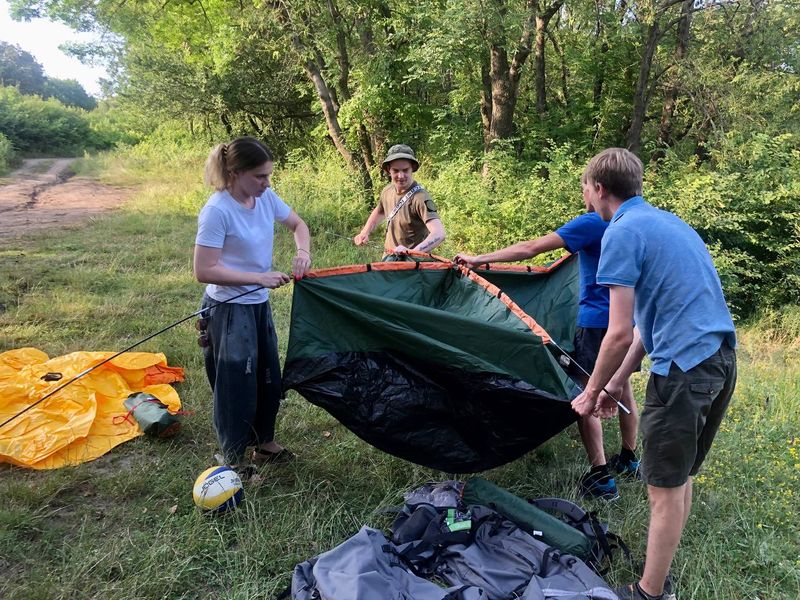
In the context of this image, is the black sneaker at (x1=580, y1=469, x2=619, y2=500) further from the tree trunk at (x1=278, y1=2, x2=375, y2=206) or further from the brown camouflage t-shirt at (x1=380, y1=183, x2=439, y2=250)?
the tree trunk at (x1=278, y1=2, x2=375, y2=206)

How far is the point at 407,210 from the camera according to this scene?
12.8 ft

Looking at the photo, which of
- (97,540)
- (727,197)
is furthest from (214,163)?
(727,197)

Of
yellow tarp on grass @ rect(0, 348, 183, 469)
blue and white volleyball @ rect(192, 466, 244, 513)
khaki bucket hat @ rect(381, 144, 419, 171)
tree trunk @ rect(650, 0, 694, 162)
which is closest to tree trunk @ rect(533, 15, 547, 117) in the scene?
tree trunk @ rect(650, 0, 694, 162)

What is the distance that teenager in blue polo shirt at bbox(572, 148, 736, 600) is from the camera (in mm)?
1894

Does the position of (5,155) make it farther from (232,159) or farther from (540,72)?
(232,159)

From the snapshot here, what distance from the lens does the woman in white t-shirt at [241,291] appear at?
2543 millimetres

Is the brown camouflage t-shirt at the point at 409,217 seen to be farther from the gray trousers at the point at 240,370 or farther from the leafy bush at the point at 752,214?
the leafy bush at the point at 752,214

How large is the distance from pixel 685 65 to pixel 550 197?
3760mm

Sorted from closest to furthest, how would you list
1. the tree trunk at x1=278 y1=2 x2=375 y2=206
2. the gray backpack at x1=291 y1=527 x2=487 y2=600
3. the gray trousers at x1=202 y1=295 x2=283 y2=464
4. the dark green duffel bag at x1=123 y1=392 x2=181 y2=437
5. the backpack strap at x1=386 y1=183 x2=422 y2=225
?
the gray backpack at x1=291 y1=527 x2=487 y2=600, the gray trousers at x1=202 y1=295 x2=283 y2=464, the dark green duffel bag at x1=123 y1=392 x2=181 y2=437, the backpack strap at x1=386 y1=183 x2=422 y2=225, the tree trunk at x1=278 y1=2 x2=375 y2=206

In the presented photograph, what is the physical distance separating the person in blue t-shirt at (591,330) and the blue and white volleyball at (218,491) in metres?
1.76

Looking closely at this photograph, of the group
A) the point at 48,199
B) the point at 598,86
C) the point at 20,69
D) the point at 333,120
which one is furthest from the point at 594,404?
the point at 20,69

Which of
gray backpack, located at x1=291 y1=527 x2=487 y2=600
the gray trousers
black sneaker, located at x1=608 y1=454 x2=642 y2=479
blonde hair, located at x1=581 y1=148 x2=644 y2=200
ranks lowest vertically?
black sneaker, located at x1=608 y1=454 x2=642 y2=479

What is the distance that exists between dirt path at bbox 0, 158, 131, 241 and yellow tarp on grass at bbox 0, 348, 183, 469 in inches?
225

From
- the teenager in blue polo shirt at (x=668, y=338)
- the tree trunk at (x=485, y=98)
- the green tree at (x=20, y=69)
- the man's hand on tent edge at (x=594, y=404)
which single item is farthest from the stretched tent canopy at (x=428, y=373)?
the green tree at (x=20, y=69)
